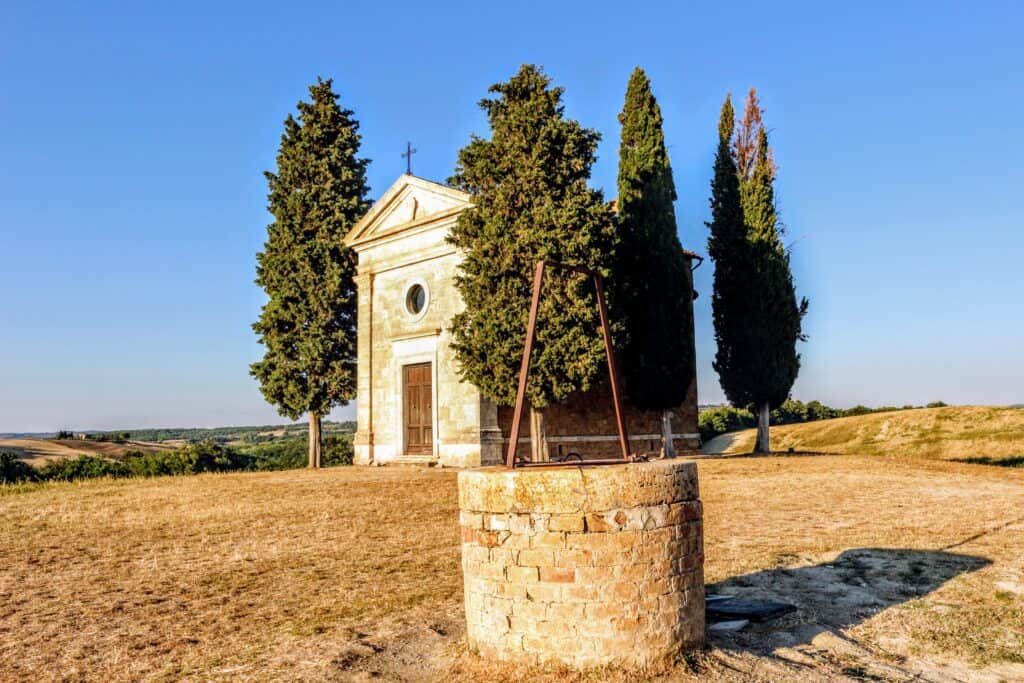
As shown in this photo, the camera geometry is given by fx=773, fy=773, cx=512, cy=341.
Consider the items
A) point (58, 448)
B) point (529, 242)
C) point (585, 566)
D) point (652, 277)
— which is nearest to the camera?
point (585, 566)

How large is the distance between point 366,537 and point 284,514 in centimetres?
242

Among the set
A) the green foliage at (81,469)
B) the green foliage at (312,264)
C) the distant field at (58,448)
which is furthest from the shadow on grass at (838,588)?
the distant field at (58,448)

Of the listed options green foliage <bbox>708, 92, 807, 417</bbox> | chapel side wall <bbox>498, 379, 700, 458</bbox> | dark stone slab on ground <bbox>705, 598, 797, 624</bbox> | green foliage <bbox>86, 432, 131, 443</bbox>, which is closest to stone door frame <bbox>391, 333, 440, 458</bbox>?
chapel side wall <bbox>498, 379, 700, 458</bbox>

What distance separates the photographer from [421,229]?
19.8 m

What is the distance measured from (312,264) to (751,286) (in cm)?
1237

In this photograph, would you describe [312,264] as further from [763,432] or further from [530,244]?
[763,432]

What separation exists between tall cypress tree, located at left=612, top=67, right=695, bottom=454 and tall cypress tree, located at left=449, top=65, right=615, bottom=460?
2.54m

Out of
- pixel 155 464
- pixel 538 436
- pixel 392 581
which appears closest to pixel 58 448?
pixel 155 464

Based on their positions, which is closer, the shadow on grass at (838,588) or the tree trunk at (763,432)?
the shadow on grass at (838,588)

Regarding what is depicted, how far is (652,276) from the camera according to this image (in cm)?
1897

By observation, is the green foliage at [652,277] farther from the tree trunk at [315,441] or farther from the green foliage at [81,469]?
the green foliage at [81,469]

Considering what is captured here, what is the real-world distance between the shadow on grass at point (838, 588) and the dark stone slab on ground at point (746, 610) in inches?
3.2

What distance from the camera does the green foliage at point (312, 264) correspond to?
21734 millimetres

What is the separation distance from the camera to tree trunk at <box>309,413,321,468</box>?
22.0 meters
